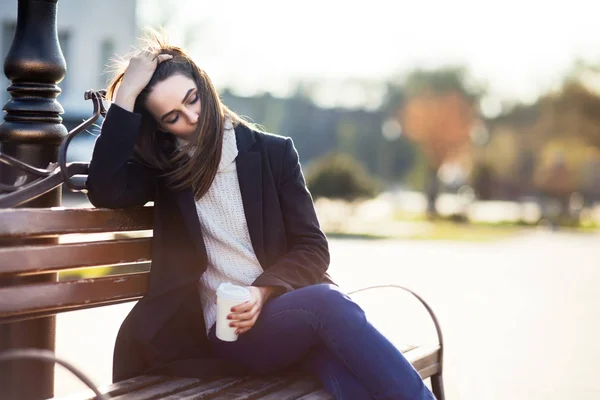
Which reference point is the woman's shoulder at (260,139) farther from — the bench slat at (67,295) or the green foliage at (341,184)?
the green foliage at (341,184)

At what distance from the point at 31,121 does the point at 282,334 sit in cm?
122

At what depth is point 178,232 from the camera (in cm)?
287

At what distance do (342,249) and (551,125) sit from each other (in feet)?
78.9

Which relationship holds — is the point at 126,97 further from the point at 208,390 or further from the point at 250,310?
the point at 208,390

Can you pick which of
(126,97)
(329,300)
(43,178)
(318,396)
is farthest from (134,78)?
(318,396)

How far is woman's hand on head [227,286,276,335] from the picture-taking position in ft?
8.54

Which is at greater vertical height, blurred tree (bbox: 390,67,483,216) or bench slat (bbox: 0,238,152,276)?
bench slat (bbox: 0,238,152,276)

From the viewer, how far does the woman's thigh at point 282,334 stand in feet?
8.72

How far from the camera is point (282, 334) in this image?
2.71 meters

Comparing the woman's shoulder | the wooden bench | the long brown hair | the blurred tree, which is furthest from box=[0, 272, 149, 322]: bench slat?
the blurred tree

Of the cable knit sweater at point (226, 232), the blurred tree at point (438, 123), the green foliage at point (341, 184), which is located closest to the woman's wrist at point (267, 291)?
the cable knit sweater at point (226, 232)

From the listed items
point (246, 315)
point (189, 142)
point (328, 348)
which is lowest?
point (328, 348)

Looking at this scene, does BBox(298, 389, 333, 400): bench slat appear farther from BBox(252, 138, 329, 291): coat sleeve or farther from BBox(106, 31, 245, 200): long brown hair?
BBox(106, 31, 245, 200): long brown hair

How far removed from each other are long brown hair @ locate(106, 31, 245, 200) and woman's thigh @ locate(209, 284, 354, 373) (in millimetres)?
492
